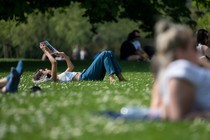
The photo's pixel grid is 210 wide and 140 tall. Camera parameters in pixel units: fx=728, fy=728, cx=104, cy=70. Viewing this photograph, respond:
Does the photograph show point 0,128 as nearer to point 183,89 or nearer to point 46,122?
point 46,122

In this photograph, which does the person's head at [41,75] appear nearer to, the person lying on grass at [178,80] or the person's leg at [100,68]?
the person's leg at [100,68]

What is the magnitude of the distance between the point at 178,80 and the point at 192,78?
254mm

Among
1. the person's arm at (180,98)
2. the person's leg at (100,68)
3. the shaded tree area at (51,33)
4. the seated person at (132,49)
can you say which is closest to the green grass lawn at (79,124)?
the person's arm at (180,98)

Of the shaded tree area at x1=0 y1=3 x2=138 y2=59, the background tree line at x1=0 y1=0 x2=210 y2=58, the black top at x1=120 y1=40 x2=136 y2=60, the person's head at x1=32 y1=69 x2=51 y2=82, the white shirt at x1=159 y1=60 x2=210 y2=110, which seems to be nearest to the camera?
the white shirt at x1=159 y1=60 x2=210 y2=110

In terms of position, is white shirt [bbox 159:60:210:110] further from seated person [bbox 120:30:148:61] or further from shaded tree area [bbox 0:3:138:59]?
shaded tree area [bbox 0:3:138:59]

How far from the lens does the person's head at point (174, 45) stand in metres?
9.62

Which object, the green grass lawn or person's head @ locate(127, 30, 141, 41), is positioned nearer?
the green grass lawn

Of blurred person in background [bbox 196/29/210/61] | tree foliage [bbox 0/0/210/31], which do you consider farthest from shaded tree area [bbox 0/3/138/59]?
blurred person in background [bbox 196/29/210/61]

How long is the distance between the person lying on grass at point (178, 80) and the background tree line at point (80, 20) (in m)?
27.5

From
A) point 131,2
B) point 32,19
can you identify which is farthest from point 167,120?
point 32,19

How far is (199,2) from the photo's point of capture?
5128 cm

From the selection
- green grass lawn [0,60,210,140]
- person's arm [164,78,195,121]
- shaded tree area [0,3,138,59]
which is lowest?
shaded tree area [0,3,138,59]

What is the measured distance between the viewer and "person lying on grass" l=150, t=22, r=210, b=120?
369 inches

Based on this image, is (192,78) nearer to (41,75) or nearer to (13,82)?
(13,82)
